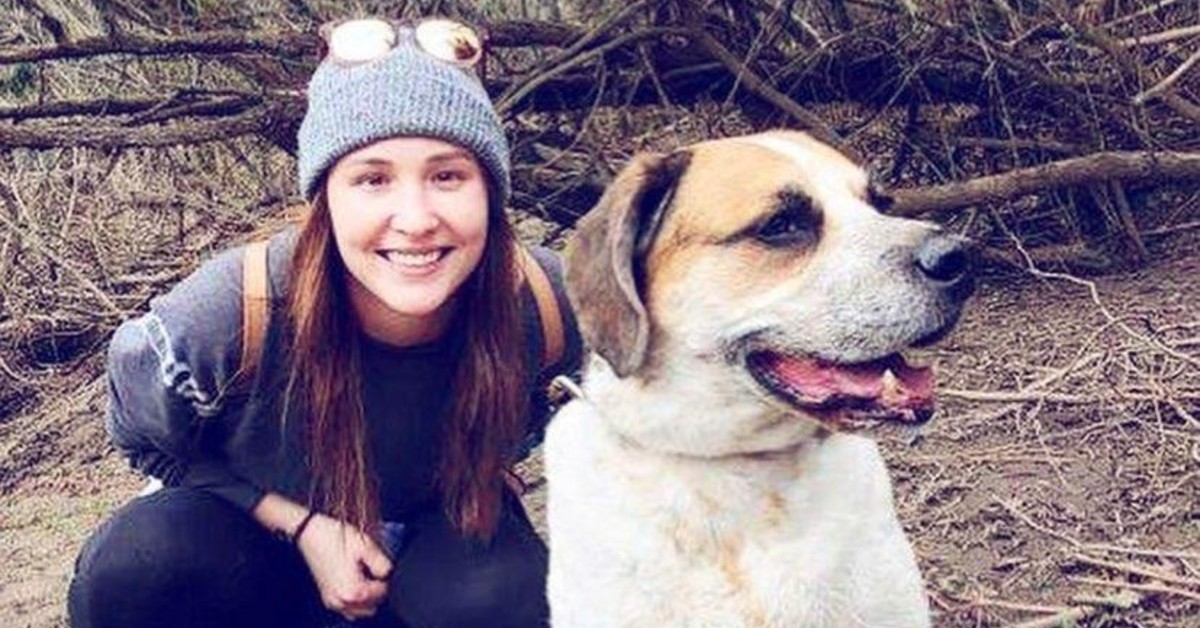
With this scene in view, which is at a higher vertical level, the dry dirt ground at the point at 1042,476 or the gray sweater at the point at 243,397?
the gray sweater at the point at 243,397

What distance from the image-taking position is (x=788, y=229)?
2.80 metres

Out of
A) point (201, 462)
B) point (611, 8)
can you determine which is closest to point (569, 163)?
point (611, 8)

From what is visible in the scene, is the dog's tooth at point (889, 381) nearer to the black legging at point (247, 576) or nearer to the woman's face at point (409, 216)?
the woman's face at point (409, 216)

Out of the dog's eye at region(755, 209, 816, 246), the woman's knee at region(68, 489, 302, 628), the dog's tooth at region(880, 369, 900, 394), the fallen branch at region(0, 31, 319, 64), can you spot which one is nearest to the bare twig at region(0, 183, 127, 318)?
the fallen branch at region(0, 31, 319, 64)

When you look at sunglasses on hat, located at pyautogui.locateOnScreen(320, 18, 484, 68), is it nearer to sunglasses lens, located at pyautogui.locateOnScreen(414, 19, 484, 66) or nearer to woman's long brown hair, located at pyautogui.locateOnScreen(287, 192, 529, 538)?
sunglasses lens, located at pyautogui.locateOnScreen(414, 19, 484, 66)

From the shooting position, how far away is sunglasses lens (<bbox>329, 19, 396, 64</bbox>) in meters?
3.01

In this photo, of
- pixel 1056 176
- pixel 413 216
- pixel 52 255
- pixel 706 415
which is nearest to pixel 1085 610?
pixel 706 415

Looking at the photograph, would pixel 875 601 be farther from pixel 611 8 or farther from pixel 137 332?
pixel 611 8

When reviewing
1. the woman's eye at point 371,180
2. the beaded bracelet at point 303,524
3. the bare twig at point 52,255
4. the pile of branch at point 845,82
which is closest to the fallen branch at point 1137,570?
the pile of branch at point 845,82

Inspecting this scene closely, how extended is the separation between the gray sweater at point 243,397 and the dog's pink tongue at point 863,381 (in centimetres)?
67

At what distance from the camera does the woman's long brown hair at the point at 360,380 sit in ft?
10.0

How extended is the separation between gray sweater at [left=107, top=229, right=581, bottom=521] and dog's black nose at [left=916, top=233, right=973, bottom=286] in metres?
0.84

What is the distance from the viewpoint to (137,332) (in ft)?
10.4

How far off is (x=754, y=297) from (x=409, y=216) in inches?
22.7
